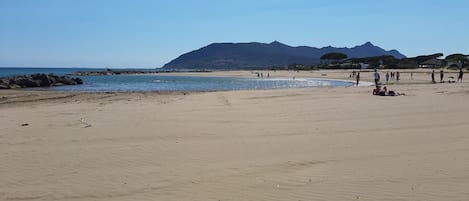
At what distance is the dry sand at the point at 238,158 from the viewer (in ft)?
21.1

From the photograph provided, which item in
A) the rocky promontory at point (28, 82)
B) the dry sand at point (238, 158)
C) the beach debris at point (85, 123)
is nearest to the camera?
the dry sand at point (238, 158)

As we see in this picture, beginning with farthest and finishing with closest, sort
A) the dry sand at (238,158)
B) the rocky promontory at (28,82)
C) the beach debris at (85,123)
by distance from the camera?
the rocky promontory at (28,82), the beach debris at (85,123), the dry sand at (238,158)

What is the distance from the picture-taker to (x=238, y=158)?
8453 mm

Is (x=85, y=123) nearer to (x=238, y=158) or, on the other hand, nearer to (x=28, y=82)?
(x=238, y=158)

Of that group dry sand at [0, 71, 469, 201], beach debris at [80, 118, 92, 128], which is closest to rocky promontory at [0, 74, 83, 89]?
beach debris at [80, 118, 92, 128]

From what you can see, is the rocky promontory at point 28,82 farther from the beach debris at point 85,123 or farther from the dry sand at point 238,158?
the dry sand at point 238,158

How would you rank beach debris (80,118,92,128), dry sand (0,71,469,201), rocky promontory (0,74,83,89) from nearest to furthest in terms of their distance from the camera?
dry sand (0,71,469,201) → beach debris (80,118,92,128) → rocky promontory (0,74,83,89)

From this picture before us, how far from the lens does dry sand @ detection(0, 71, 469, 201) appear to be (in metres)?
6.42

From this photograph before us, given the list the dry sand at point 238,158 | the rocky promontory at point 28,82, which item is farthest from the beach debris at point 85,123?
the rocky promontory at point 28,82

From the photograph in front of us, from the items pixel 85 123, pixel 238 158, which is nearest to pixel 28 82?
pixel 85 123

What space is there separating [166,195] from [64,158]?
318 centimetres

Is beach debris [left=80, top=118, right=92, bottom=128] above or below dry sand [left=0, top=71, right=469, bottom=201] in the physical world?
above

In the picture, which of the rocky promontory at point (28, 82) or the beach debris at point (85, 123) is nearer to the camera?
the beach debris at point (85, 123)

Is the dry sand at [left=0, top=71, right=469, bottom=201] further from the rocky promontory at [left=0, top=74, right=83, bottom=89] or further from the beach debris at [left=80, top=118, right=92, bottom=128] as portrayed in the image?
the rocky promontory at [left=0, top=74, right=83, bottom=89]
